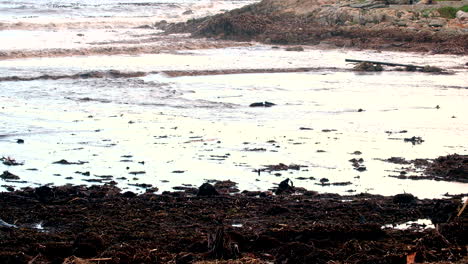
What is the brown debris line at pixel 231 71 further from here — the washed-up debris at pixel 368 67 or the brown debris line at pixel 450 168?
the brown debris line at pixel 450 168

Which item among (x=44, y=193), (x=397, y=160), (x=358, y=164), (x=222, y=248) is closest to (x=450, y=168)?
(x=397, y=160)

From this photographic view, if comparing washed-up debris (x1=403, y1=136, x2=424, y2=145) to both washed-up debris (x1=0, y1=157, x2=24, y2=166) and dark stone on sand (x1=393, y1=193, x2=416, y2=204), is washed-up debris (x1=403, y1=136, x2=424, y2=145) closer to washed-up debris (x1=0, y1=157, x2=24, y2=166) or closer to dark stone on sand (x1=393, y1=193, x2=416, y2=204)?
dark stone on sand (x1=393, y1=193, x2=416, y2=204)

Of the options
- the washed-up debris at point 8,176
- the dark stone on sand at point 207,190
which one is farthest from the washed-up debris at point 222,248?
the washed-up debris at point 8,176

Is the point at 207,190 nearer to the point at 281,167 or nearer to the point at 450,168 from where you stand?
the point at 281,167

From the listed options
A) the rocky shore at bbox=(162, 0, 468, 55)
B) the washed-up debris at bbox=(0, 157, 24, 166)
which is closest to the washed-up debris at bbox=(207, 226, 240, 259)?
the washed-up debris at bbox=(0, 157, 24, 166)

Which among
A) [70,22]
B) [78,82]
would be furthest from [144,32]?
[78,82]

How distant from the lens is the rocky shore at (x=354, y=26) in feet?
107

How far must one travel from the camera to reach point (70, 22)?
4362 cm

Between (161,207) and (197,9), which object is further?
(197,9)

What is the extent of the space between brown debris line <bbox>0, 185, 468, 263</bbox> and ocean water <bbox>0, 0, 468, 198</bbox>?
3.26 feet

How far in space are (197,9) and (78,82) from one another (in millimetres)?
38524

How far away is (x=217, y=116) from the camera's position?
56.1 feet

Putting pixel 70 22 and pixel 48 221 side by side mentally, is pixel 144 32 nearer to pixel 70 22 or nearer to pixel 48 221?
pixel 70 22

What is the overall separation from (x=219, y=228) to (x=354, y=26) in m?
29.8
